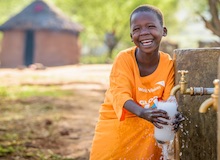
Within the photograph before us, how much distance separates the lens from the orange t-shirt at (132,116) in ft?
7.89

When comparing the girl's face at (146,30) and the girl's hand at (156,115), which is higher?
the girl's face at (146,30)

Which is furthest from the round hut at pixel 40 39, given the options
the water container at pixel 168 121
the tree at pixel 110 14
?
the water container at pixel 168 121

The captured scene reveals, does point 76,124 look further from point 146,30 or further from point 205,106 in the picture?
point 205,106

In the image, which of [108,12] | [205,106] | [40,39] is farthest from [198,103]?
[108,12]

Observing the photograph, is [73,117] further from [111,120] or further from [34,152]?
[111,120]

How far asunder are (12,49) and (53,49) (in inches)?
96.0

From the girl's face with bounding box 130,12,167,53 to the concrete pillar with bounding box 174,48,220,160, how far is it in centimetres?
26

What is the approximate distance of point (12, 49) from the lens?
24.7m

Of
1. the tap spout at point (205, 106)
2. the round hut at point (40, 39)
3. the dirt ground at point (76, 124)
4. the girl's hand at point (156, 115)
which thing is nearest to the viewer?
the tap spout at point (205, 106)

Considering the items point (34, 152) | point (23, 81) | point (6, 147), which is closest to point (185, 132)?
point (34, 152)

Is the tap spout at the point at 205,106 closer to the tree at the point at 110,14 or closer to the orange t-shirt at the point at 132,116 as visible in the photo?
the orange t-shirt at the point at 132,116

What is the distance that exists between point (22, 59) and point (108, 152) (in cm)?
2302

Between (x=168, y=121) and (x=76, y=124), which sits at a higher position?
(x=168, y=121)

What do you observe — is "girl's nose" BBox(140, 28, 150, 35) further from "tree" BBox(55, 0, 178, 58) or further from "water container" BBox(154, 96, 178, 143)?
"tree" BBox(55, 0, 178, 58)
